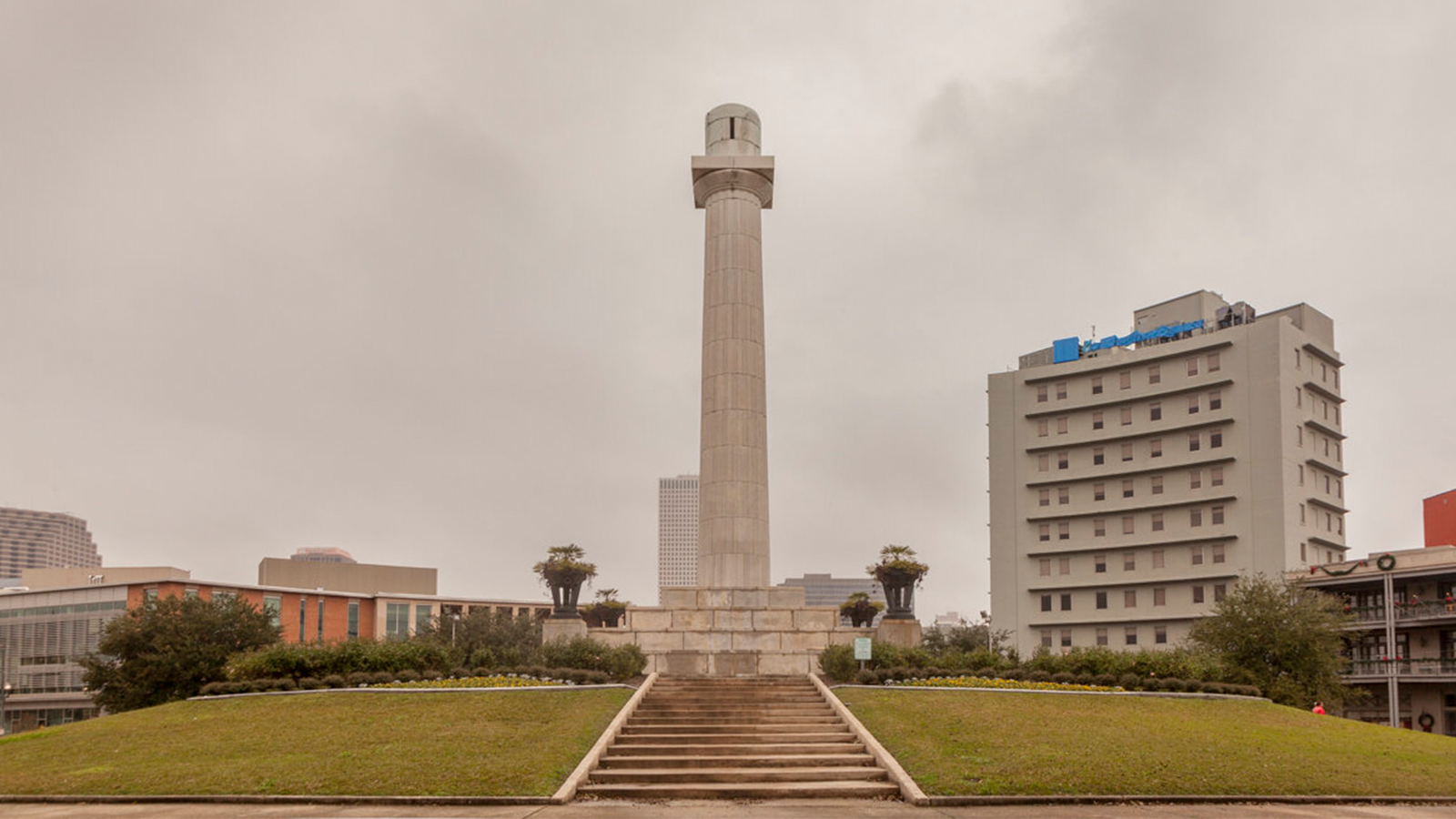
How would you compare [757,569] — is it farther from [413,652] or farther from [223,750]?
[223,750]

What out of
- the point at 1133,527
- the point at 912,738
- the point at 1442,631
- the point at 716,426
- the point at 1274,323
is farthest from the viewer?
the point at 1133,527

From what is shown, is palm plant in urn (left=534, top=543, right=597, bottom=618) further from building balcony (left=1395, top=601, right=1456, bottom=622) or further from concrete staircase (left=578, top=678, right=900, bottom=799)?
building balcony (left=1395, top=601, right=1456, bottom=622)

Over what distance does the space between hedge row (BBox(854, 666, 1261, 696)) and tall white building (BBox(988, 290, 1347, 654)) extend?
60.9 m

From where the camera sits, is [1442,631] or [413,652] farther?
[1442,631]

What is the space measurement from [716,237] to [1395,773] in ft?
97.7

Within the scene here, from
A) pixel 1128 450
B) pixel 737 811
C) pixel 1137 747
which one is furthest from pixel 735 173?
pixel 1128 450

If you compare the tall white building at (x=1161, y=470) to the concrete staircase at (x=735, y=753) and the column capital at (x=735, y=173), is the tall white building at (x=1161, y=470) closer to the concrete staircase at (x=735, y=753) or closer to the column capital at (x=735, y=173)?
the column capital at (x=735, y=173)

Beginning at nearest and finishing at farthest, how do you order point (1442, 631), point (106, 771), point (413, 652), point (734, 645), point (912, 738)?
point (106, 771) → point (912, 738) → point (413, 652) → point (734, 645) → point (1442, 631)

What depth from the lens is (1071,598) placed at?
96938 mm

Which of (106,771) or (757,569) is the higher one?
(757,569)

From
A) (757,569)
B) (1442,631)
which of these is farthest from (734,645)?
(1442,631)

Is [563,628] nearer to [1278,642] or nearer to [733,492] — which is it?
[733,492]

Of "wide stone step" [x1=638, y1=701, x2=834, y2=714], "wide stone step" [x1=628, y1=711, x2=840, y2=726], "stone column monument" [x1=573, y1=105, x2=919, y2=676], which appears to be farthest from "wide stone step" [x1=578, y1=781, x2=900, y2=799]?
"stone column monument" [x1=573, y1=105, x2=919, y2=676]

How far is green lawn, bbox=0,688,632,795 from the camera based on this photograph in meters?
20.2
